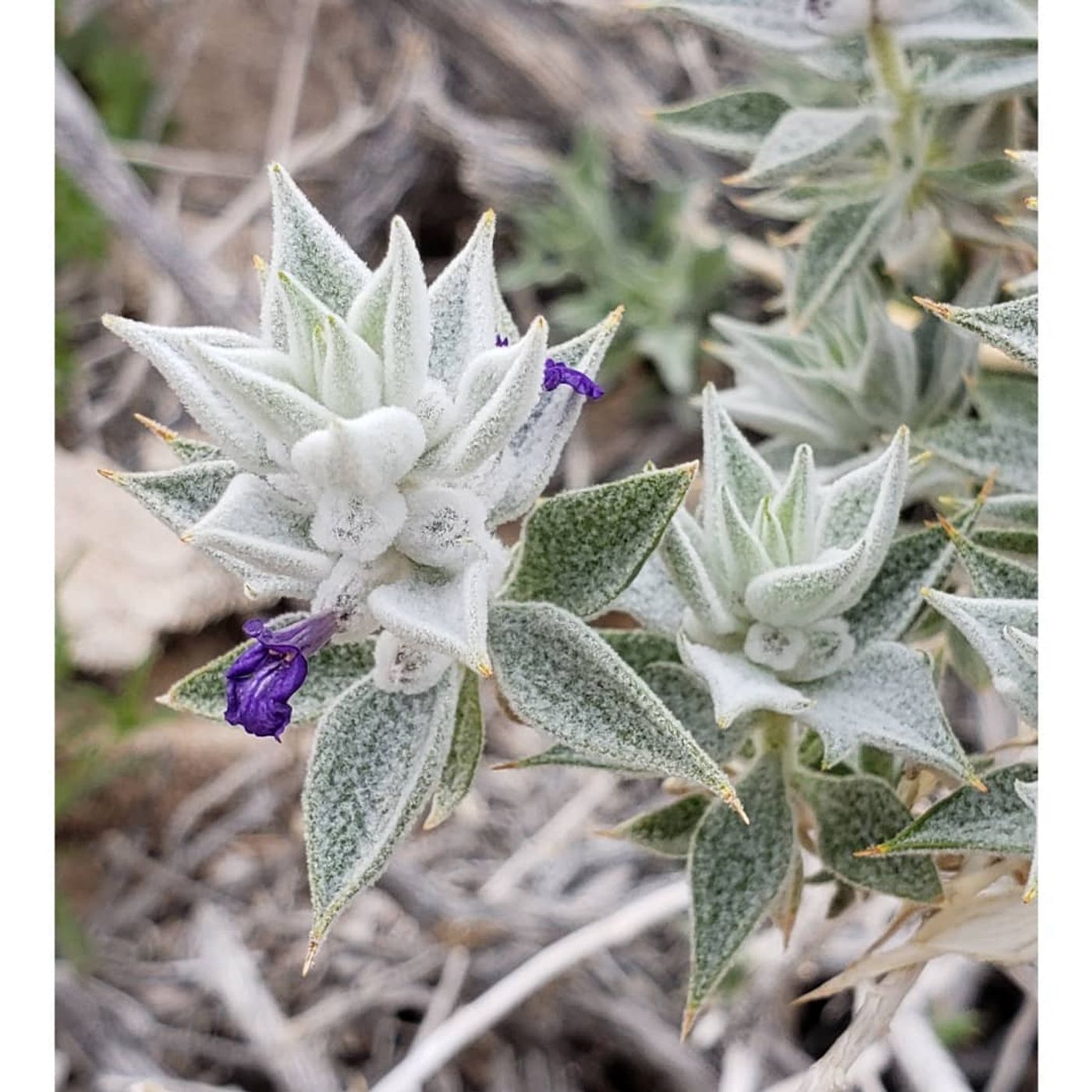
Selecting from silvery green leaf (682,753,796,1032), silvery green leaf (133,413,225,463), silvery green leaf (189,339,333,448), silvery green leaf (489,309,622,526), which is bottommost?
silvery green leaf (682,753,796,1032)

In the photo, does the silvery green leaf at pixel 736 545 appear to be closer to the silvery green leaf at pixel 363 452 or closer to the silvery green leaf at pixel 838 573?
the silvery green leaf at pixel 838 573

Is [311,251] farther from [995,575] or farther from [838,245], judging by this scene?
[838,245]

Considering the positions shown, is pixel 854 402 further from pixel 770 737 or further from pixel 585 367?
pixel 585 367

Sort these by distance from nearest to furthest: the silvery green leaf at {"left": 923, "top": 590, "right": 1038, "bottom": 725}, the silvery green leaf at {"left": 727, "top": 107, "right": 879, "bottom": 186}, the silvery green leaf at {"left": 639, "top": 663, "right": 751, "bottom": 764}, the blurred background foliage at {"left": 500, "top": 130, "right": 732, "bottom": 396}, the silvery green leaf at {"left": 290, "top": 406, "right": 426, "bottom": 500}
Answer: the silvery green leaf at {"left": 290, "top": 406, "right": 426, "bottom": 500} → the silvery green leaf at {"left": 923, "top": 590, "right": 1038, "bottom": 725} → the silvery green leaf at {"left": 639, "top": 663, "right": 751, "bottom": 764} → the silvery green leaf at {"left": 727, "top": 107, "right": 879, "bottom": 186} → the blurred background foliage at {"left": 500, "top": 130, "right": 732, "bottom": 396}

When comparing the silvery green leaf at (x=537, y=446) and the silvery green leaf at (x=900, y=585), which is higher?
the silvery green leaf at (x=537, y=446)

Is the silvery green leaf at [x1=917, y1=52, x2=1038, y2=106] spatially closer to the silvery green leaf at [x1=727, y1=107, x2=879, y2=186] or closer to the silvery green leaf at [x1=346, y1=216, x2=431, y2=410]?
the silvery green leaf at [x1=727, y1=107, x2=879, y2=186]

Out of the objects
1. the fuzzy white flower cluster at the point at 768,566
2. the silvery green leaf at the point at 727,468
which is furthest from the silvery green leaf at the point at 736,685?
the silvery green leaf at the point at 727,468

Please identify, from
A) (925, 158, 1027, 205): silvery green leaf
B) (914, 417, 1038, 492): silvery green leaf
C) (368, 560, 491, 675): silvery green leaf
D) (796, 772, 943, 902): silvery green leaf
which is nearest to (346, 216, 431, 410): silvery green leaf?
(368, 560, 491, 675): silvery green leaf
